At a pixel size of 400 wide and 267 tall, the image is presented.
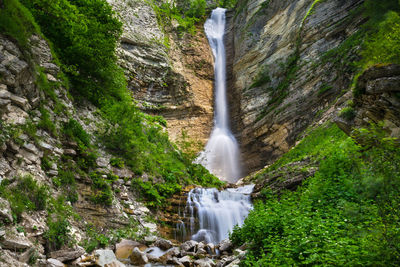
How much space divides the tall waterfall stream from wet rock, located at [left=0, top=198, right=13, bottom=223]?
5310mm

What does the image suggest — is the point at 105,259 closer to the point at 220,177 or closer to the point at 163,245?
the point at 163,245

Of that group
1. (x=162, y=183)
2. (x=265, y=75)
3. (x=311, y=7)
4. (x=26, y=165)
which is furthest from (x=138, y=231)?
(x=311, y=7)

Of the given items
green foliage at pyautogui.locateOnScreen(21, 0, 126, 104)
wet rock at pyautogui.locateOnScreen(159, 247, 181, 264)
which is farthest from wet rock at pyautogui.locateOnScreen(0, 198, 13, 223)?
green foliage at pyautogui.locateOnScreen(21, 0, 126, 104)

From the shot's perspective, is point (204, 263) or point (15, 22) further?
point (15, 22)

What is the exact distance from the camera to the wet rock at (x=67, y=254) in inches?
222

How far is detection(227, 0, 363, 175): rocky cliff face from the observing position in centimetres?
1728

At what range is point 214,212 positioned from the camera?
11.6 m

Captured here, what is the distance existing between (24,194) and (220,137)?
19.3 meters

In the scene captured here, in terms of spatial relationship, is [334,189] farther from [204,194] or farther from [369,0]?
[369,0]

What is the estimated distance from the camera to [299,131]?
57.1 ft

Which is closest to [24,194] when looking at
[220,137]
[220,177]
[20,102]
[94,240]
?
[94,240]

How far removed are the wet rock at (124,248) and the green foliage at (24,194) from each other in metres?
2.38

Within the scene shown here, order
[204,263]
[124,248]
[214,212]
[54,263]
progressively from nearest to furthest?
[54,263]
[204,263]
[124,248]
[214,212]

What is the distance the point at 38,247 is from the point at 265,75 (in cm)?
2104
